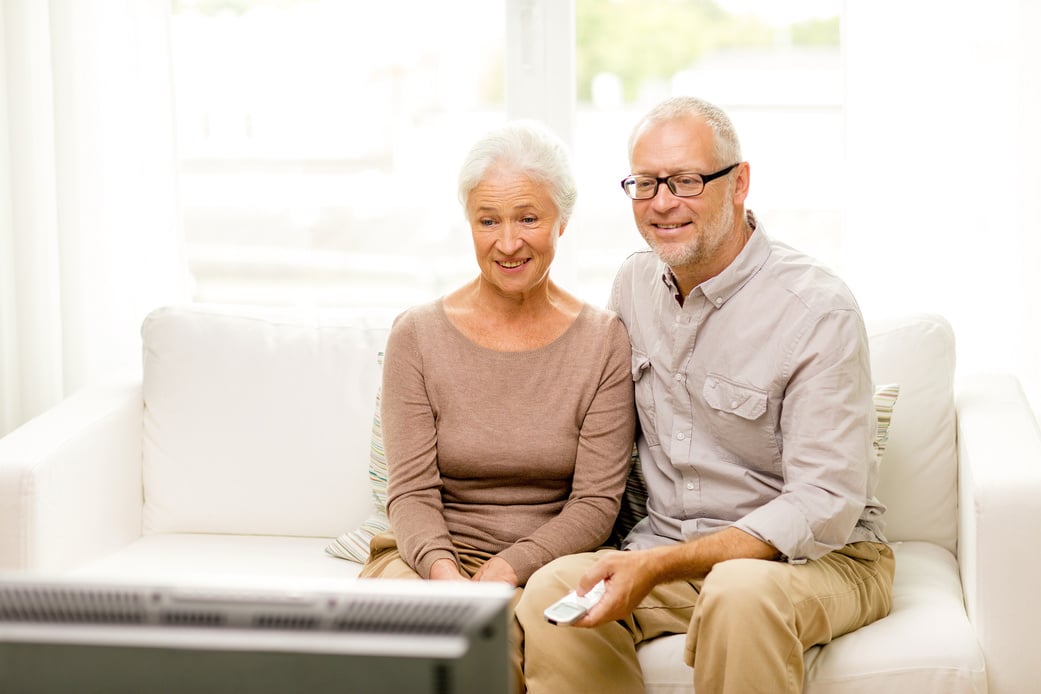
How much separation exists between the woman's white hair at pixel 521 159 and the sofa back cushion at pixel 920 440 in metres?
0.81

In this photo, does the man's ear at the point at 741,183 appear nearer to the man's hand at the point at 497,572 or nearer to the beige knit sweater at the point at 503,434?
the beige knit sweater at the point at 503,434

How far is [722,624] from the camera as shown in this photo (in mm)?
1718

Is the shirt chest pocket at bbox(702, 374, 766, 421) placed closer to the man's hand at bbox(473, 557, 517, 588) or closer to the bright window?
the man's hand at bbox(473, 557, 517, 588)

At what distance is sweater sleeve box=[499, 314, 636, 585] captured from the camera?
202cm

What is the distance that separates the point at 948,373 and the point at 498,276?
1.00 meters

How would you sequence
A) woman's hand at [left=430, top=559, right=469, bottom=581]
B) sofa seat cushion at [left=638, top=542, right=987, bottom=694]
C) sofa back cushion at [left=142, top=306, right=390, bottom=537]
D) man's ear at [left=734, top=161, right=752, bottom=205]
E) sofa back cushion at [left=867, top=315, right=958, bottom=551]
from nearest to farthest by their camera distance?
sofa seat cushion at [left=638, top=542, right=987, bottom=694], woman's hand at [left=430, top=559, right=469, bottom=581], man's ear at [left=734, top=161, right=752, bottom=205], sofa back cushion at [left=867, top=315, right=958, bottom=551], sofa back cushion at [left=142, top=306, right=390, bottom=537]

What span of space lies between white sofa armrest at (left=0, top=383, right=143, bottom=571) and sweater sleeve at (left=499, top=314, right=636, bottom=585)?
96 cm

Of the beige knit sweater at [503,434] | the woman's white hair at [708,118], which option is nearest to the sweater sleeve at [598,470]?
the beige knit sweater at [503,434]

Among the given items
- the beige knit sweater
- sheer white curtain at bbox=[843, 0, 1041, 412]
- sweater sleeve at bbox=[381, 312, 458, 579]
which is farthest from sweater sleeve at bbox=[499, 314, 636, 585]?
sheer white curtain at bbox=[843, 0, 1041, 412]

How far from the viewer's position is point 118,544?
2553 mm

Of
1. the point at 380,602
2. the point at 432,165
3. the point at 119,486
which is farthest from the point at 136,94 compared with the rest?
the point at 380,602

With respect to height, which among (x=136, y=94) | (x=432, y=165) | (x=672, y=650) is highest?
(x=136, y=94)

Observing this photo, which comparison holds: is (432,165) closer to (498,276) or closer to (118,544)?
(498,276)

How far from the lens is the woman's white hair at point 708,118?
6.63 ft
